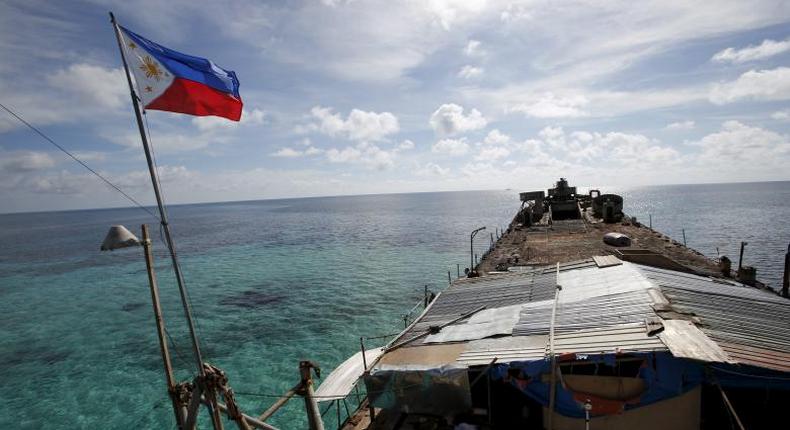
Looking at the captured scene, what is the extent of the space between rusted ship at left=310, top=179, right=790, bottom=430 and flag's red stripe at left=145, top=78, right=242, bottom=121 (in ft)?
27.1

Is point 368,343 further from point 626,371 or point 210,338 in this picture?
point 626,371

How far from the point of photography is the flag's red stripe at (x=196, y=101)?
843 centimetres

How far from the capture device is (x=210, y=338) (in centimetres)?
3259

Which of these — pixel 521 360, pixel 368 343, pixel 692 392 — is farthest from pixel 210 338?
pixel 692 392

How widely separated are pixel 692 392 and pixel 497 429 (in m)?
5.37

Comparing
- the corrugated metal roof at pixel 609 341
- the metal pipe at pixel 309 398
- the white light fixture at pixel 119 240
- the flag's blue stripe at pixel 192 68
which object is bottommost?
the metal pipe at pixel 309 398

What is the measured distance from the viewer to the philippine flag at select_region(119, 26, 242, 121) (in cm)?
809

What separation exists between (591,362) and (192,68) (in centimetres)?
1203

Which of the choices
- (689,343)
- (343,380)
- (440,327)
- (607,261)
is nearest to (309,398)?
(343,380)

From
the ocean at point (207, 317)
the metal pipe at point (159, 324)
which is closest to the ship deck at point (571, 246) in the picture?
the ocean at point (207, 317)

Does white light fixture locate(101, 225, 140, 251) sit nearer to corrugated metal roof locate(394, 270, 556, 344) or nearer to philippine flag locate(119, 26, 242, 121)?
philippine flag locate(119, 26, 242, 121)

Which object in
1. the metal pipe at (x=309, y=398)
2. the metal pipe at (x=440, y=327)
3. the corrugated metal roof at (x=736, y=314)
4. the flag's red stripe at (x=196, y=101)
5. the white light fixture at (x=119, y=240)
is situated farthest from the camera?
the metal pipe at (x=440, y=327)

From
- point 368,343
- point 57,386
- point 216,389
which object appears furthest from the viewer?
point 368,343

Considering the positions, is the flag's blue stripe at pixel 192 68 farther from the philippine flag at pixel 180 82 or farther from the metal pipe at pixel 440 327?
the metal pipe at pixel 440 327
